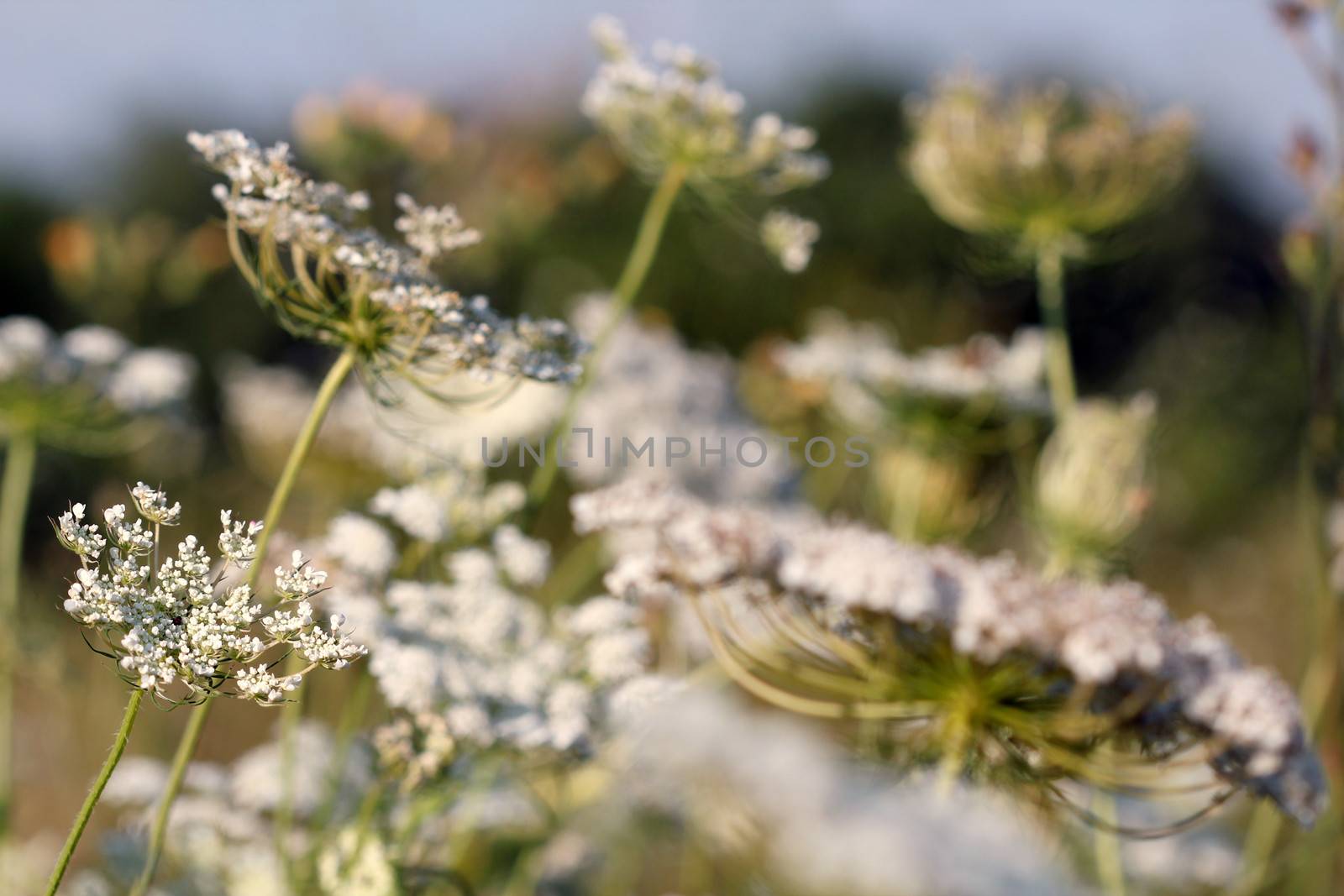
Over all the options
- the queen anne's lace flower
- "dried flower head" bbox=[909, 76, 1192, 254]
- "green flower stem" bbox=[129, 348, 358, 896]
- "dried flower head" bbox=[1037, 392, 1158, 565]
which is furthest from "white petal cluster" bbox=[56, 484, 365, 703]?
"dried flower head" bbox=[909, 76, 1192, 254]

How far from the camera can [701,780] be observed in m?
3.82

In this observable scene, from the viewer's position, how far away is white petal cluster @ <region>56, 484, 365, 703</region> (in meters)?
1.26

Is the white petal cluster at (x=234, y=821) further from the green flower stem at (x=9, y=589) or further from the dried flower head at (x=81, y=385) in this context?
the dried flower head at (x=81, y=385)

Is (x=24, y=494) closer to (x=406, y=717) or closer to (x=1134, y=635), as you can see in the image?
(x=406, y=717)

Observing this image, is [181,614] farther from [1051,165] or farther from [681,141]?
[1051,165]

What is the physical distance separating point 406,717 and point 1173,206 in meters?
20.9

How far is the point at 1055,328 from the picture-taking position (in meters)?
3.80

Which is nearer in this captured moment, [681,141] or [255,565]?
[255,565]

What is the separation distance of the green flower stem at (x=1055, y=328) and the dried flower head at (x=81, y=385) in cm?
258

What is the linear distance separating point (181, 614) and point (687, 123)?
198 centimetres

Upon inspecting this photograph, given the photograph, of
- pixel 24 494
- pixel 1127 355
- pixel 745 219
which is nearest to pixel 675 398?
pixel 745 219

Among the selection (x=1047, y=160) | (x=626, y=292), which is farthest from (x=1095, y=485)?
(x=626, y=292)

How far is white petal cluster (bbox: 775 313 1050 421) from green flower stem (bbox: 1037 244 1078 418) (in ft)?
0.30

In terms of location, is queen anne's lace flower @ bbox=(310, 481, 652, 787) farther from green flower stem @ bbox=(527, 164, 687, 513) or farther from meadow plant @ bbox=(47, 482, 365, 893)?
meadow plant @ bbox=(47, 482, 365, 893)
